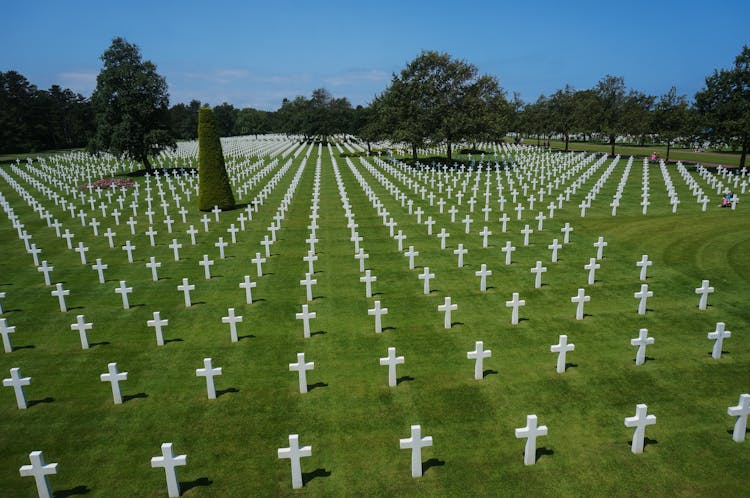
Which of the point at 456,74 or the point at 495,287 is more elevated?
the point at 456,74

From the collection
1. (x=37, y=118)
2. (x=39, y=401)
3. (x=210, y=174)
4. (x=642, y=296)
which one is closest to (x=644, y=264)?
(x=642, y=296)

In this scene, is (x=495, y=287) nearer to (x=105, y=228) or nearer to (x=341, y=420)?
(x=341, y=420)

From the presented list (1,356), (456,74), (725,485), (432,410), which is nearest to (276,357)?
(432,410)

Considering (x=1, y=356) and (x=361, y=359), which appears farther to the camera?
(x=1, y=356)

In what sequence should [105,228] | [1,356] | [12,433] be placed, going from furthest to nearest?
[105,228]
[1,356]
[12,433]

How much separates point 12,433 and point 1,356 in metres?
3.84

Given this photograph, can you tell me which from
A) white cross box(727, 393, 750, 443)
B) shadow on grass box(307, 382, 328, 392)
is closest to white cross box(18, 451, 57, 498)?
shadow on grass box(307, 382, 328, 392)

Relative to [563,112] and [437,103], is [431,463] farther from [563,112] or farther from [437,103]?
[563,112]

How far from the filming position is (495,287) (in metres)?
14.7

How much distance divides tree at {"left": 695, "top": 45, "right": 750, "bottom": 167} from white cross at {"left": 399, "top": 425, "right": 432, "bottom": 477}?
1796 inches

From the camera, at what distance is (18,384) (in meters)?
8.75

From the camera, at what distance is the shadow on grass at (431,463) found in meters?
7.05

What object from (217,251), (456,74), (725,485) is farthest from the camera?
(456,74)

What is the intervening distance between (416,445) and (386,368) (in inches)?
134
